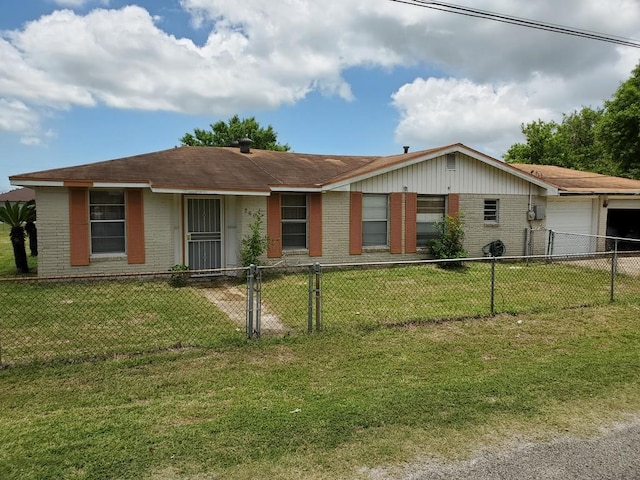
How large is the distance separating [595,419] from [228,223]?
32.3 feet

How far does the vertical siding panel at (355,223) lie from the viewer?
13508 millimetres

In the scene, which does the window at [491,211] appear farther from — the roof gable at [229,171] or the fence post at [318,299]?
the fence post at [318,299]

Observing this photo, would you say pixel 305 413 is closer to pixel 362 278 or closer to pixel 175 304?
pixel 175 304

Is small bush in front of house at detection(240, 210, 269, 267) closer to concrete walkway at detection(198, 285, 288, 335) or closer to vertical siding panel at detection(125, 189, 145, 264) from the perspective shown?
concrete walkway at detection(198, 285, 288, 335)

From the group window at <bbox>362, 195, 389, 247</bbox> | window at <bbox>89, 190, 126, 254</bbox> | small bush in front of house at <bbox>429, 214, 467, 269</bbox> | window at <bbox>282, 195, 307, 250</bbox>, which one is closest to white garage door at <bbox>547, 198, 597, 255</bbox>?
small bush in front of house at <bbox>429, 214, 467, 269</bbox>

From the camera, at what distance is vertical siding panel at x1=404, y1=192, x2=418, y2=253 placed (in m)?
14.2

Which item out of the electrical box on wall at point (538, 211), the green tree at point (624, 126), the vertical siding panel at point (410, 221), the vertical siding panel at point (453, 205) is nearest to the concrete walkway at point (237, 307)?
the vertical siding panel at point (410, 221)

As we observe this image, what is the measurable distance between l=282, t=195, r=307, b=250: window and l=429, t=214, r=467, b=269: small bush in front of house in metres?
4.09

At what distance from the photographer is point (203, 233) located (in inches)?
482

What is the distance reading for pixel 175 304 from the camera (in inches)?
342

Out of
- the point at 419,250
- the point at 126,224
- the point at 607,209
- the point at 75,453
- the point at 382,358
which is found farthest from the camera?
the point at 607,209

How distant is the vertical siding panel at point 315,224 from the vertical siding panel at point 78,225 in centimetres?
559

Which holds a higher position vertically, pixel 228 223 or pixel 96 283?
pixel 228 223

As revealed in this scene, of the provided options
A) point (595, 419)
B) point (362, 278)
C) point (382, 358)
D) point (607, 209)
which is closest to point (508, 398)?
point (595, 419)
